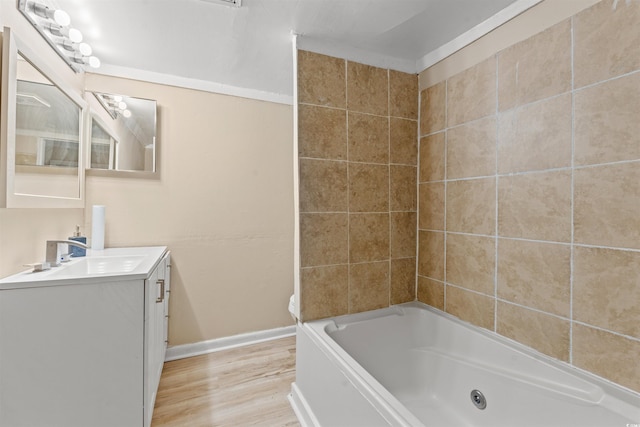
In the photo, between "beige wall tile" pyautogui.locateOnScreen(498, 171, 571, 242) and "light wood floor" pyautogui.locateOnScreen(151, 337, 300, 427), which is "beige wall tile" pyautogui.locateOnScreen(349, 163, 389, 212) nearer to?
"beige wall tile" pyautogui.locateOnScreen(498, 171, 571, 242)

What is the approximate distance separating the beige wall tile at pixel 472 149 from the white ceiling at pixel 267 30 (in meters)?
0.50

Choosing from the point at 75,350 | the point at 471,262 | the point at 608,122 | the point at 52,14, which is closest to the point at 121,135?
the point at 52,14

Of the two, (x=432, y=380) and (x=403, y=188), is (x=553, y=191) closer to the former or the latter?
(x=403, y=188)

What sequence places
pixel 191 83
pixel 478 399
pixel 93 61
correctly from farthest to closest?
pixel 191 83 < pixel 93 61 < pixel 478 399

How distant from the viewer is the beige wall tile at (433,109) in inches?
64.4

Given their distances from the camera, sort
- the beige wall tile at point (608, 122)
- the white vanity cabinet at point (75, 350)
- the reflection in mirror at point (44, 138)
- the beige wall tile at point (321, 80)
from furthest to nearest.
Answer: the beige wall tile at point (321, 80) → the reflection in mirror at point (44, 138) → the white vanity cabinet at point (75, 350) → the beige wall tile at point (608, 122)

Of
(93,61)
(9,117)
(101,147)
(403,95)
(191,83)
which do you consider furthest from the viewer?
(191,83)

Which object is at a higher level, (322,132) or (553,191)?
(322,132)

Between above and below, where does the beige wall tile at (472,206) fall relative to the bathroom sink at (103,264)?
above

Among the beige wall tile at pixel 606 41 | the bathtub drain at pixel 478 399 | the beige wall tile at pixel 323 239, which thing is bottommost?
the bathtub drain at pixel 478 399

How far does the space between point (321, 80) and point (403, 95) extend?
582mm

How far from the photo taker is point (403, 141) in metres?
1.78

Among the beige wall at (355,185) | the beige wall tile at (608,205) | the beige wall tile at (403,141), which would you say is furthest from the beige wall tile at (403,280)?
the beige wall tile at (608,205)

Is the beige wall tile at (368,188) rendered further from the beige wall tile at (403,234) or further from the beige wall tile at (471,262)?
the beige wall tile at (471,262)
